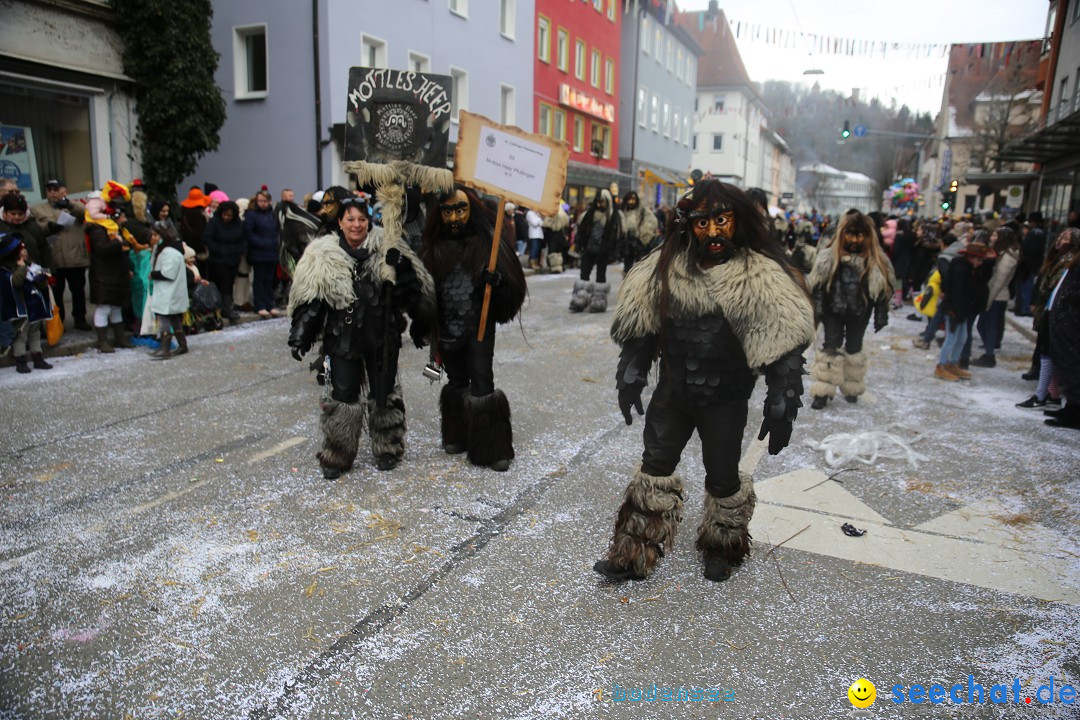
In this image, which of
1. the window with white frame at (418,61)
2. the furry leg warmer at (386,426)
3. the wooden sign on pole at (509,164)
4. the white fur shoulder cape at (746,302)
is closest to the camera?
the white fur shoulder cape at (746,302)

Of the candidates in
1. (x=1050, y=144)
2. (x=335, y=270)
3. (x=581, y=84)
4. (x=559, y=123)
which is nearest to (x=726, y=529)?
(x=335, y=270)

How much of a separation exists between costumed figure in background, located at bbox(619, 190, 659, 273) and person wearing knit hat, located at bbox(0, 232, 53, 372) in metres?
8.59

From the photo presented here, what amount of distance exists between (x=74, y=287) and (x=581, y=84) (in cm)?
2725

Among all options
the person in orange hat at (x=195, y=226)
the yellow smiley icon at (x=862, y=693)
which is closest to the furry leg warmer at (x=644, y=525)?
the yellow smiley icon at (x=862, y=693)

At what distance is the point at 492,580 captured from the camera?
3.72 m

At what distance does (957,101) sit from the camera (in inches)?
1980

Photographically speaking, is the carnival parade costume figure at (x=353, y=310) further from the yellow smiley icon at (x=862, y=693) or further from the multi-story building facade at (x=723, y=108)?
the multi-story building facade at (x=723, y=108)

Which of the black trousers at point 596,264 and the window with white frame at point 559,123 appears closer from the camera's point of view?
the black trousers at point 596,264

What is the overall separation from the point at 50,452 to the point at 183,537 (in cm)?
208

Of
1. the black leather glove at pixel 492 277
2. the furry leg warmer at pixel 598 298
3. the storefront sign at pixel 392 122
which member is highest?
the storefront sign at pixel 392 122

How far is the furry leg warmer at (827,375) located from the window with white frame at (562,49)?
25982 millimetres

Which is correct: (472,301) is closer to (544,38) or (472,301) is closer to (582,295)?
(582,295)

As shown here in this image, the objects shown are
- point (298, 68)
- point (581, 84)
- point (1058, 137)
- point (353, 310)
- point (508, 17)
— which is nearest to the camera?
point (353, 310)

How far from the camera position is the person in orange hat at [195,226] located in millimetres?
10750
